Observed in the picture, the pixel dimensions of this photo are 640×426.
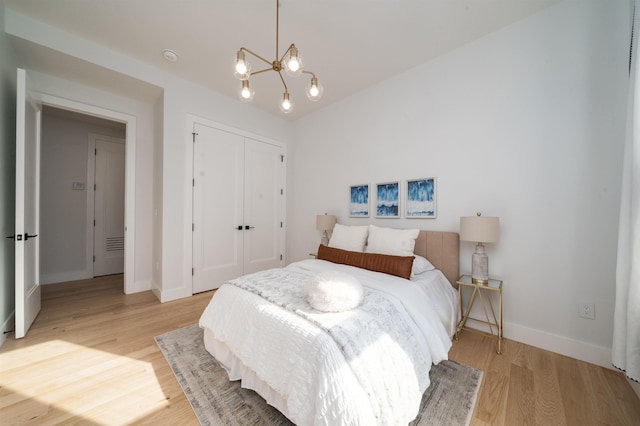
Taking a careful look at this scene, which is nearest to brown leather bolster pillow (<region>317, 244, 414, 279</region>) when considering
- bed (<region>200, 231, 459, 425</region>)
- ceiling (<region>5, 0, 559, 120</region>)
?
bed (<region>200, 231, 459, 425</region>)

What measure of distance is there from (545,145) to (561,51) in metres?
0.77

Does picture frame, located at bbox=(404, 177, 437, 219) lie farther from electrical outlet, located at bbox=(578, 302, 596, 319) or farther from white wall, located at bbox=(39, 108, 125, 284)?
white wall, located at bbox=(39, 108, 125, 284)

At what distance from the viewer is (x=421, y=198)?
2.65 metres

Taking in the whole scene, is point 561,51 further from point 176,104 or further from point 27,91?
point 27,91

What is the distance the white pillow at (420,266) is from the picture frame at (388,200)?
714 mm

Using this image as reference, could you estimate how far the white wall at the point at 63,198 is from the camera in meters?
3.60

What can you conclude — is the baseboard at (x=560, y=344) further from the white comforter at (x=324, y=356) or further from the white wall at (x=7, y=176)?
the white wall at (x=7, y=176)

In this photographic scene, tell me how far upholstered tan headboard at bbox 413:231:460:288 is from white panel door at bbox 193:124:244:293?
2636 mm

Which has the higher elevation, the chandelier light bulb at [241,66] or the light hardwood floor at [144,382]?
the chandelier light bulb at [241,66]

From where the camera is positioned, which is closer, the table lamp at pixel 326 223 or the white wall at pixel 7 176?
the white wall at pixel 7 176

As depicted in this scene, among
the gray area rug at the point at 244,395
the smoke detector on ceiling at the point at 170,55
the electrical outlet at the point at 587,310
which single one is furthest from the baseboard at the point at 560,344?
the smoke detector on ceiling at the point at 170,55

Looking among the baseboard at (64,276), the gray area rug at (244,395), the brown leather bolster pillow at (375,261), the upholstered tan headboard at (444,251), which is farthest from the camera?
the baseboard at (64,276)

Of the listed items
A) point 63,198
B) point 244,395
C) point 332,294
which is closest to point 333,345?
point 332,294

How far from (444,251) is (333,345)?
5.84ft
